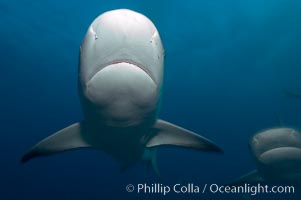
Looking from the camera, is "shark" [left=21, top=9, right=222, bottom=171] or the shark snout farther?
the shark snout

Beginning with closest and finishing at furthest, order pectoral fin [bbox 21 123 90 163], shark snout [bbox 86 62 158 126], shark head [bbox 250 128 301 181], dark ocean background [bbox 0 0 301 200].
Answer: shark snout [bbox 86 62 158 126] < pectoral fin [bbox 21 123 90 163] < shark head [bbox 250 128 301 181] < dark ocean background [bbox 0 0 301 200]

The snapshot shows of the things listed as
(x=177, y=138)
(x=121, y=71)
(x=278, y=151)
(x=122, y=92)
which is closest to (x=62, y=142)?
(x=177, y=138)

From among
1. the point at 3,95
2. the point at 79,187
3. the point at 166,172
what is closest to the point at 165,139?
the point at 3,95

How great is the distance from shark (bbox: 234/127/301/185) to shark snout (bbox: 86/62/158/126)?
310 centimetres

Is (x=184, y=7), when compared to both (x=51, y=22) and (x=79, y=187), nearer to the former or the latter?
(x=51, y=22)

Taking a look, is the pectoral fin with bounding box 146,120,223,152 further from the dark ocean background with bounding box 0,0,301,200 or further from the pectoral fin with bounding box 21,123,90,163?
the dark ocean background with bounding box 0,0,301,200

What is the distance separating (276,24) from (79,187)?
114 feet

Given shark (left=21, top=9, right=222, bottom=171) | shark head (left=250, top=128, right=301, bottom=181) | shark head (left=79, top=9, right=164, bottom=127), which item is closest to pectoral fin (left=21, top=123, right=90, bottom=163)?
shark (left=21, top=9, right=222, bottom=171)

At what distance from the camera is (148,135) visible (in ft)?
18.7

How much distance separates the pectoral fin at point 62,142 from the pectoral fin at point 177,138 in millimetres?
1326

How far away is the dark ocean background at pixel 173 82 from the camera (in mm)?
15562

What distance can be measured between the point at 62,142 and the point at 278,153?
13.8 ft

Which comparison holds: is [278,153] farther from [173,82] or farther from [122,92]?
[173,82]

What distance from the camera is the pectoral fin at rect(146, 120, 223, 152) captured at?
214 inches
